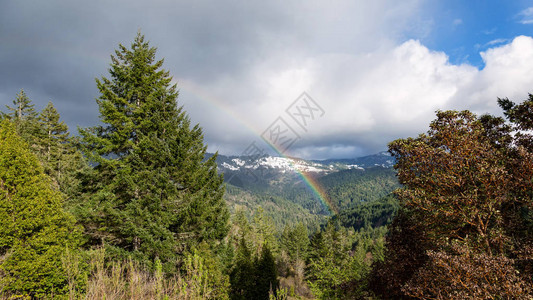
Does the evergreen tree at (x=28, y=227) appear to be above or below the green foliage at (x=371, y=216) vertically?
above

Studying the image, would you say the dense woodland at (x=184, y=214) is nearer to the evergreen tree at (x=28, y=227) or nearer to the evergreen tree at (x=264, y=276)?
the evergreen tree at (x=28, y=227)

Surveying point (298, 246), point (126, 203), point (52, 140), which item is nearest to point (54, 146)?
point (52, 140)

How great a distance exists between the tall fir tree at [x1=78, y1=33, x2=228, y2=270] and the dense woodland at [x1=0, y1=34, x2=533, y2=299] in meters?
0.07

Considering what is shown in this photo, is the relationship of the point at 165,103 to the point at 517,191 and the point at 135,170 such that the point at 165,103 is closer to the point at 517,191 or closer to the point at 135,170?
the point at 135,170

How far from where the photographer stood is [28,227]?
8.23m

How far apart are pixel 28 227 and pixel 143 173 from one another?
4401 millimetres

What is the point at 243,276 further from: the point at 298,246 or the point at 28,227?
the point at 298,246

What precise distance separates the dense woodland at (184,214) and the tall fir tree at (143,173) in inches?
2.9

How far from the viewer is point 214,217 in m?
14.0

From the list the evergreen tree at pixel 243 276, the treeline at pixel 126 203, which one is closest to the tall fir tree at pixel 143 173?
the treeline at pixel 126 203

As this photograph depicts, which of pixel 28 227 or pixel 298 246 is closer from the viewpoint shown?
pixel 28 227

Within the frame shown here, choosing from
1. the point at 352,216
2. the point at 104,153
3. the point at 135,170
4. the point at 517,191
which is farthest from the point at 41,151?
the point at 352,216

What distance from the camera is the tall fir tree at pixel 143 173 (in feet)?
36.3

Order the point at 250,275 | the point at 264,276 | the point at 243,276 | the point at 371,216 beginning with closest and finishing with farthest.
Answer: the point at 243,276 → the point at 250,275 → the point at 264,276 → the point at 371,216
